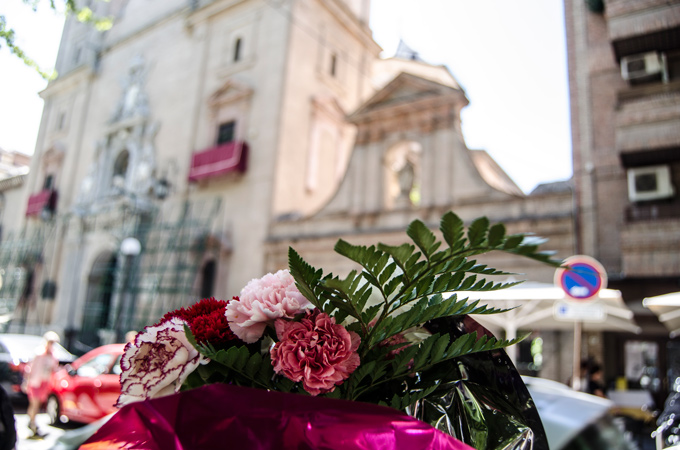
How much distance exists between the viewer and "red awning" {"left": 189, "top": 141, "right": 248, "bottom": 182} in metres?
20.4

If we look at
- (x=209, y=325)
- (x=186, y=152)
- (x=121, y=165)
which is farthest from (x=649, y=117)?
(x=121, y=165)

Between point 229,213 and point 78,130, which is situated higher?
point 78,130

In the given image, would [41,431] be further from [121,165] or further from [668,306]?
[121,165]

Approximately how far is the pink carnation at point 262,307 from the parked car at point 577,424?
10.2 ft

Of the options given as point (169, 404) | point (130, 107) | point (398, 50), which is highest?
point (398, 50)

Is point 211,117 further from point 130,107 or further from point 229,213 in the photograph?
point 130,107

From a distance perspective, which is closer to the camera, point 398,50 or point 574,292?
point 574,292

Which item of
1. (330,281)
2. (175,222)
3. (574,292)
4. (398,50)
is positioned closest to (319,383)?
(330,281)

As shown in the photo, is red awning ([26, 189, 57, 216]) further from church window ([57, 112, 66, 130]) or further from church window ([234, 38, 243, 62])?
church window ([234, 38, 243, 62])

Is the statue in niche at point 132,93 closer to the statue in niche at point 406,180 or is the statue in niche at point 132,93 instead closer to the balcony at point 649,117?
the statue in niche at point 406,180

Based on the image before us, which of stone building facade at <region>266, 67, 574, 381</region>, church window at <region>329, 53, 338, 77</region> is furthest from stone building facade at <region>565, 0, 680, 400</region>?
church window at <region>329, 53, 338, 77</region>

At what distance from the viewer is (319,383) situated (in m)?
1.39

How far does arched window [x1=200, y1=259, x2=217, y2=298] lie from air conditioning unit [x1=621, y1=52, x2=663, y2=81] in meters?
15.4

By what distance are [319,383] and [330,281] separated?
284 mm
